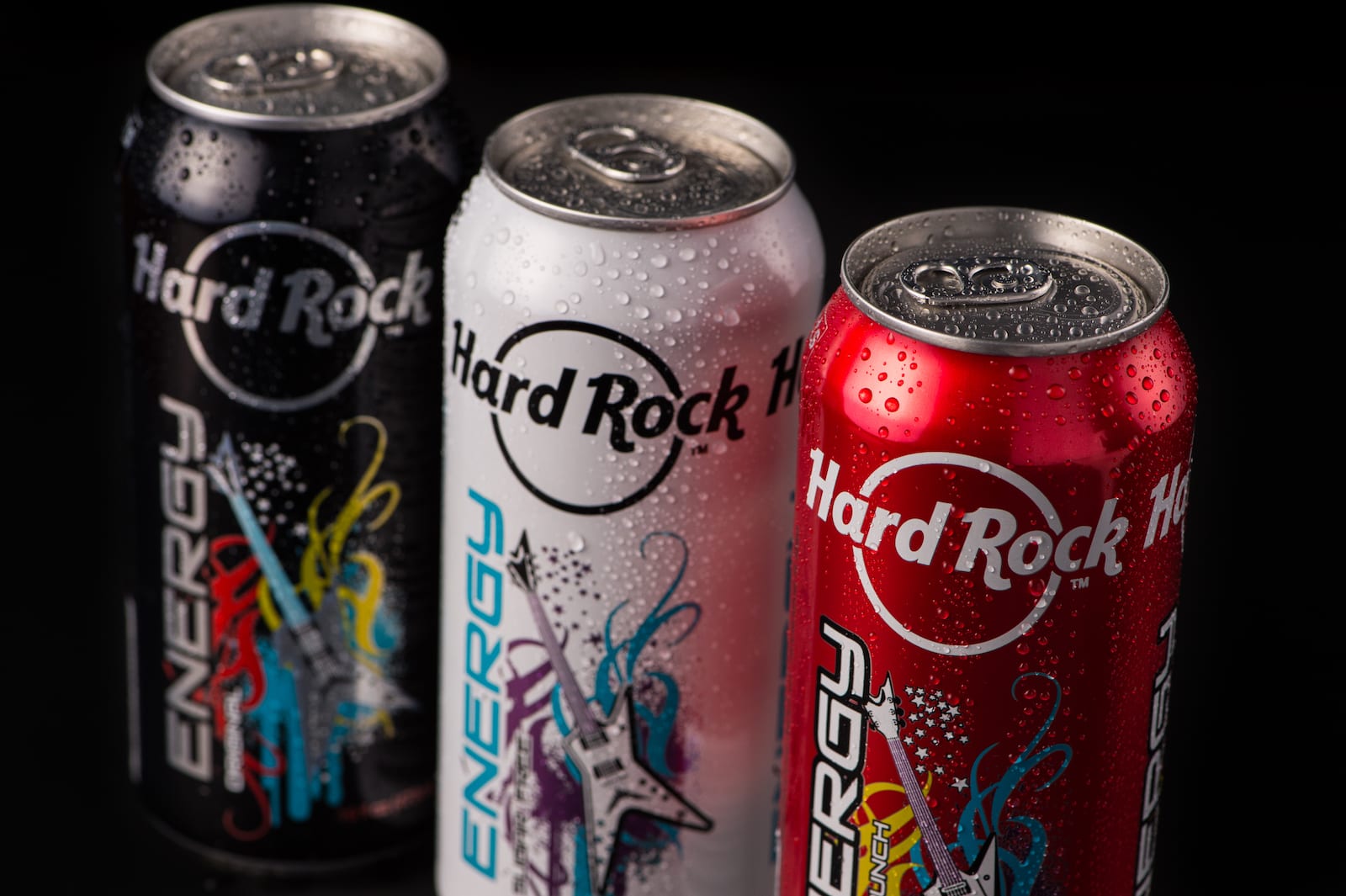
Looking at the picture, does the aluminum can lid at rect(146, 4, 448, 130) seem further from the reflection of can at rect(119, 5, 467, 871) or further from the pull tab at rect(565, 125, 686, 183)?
the pull tab at rect(565, 125, 686, 183)

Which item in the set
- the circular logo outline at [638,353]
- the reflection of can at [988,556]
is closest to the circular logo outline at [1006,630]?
the reflection of can at [988,556]

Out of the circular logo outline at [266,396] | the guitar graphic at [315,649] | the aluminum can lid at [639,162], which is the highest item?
the aluminum can lid at [639,162]

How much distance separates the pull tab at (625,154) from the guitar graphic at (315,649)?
1.42ft

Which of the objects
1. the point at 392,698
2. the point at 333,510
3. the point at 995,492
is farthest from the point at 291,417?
the point at 995,492

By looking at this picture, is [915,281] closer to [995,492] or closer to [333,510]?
[995,492]

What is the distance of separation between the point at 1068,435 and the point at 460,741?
0.75 m

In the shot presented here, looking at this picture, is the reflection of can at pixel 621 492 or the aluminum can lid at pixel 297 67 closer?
the reflection of can at pixel 621 492

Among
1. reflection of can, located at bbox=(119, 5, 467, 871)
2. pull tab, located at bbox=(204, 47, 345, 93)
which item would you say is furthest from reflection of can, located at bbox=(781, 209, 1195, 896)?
pull tab, located at bbox=(204, 47, 345, 93)

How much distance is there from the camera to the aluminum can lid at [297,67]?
2086mm

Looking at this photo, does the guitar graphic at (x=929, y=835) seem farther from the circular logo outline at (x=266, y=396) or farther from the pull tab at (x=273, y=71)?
the pull tab at (x=273, y=71)

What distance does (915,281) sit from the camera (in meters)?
1.83

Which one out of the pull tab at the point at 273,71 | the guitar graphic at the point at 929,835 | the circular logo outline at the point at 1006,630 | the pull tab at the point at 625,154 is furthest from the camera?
the pull tab at the point at 273,71

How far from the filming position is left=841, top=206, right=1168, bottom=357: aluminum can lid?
174 centimetres

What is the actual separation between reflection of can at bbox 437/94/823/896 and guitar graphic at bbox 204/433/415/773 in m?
0.12
